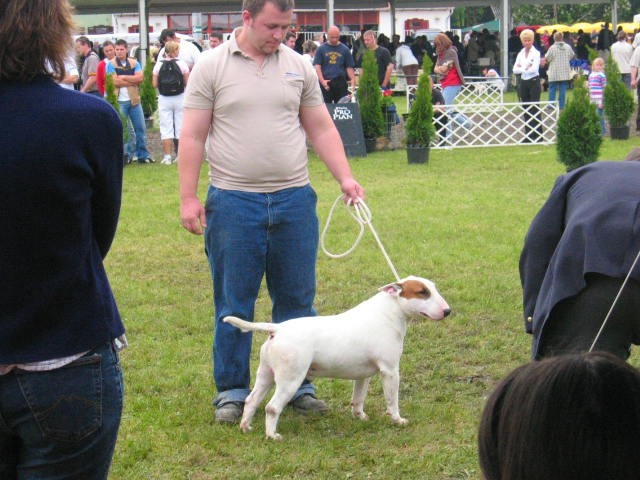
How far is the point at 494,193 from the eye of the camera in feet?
42.9

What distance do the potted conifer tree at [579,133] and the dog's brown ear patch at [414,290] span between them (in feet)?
32.5

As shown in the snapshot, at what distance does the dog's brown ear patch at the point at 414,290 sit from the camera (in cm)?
513

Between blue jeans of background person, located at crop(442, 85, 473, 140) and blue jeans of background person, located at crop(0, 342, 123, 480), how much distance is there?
16877 millimetres

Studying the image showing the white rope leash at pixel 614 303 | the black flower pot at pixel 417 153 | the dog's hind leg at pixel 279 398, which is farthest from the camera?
the black flower pot at pixel 417 153

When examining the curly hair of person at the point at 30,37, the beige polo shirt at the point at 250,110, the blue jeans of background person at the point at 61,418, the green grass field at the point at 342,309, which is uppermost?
the curly hair of person at the point at 30,37

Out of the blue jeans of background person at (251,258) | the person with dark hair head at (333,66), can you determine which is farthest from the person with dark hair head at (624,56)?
the blue jeans of background person at (251,258)

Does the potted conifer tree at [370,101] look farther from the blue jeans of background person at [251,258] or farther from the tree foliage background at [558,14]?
the tree foliage background at [558,14]

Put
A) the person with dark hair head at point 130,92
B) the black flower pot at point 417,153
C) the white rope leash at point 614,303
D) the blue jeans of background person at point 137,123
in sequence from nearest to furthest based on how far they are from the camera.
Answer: the white rope leash at point 614,303
the black flower pot at point 417,153
the person with dark hair head at point 130,92
the blue jeans of background person at point 137,123

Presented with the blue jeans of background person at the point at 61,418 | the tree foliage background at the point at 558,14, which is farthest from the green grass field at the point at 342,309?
the tree foliage background at the point at 558,14

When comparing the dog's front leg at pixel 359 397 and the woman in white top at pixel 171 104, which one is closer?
the dog's front leg at pixel 359 397

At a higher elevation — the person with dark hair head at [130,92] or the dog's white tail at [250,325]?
the person with dark hair head at [130,92]

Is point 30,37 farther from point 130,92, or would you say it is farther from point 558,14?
point 558,14

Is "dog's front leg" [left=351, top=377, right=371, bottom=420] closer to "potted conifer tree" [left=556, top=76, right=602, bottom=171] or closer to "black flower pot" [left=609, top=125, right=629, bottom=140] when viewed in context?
"potted conifer tree" [left=556, top=76, right=602, bottom=171]

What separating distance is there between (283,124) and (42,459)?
9.00ft
